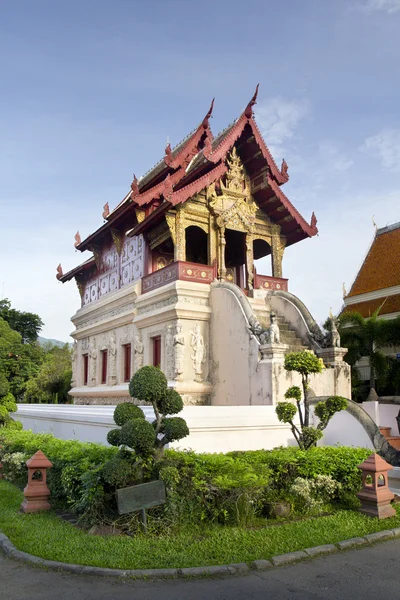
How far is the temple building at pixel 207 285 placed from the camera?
12.4 m

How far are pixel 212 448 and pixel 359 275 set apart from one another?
15726 mm

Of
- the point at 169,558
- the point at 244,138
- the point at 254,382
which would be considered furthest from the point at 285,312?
the point at 169,558

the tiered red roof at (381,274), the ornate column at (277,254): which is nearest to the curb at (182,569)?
the ornate column at (277,254)

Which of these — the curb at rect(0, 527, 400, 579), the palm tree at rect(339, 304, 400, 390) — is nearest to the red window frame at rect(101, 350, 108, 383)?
the palm tree at rect(339, 304, 400, 390)

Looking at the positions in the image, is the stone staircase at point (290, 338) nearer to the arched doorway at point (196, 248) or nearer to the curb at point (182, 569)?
the arched doorway at point (196, 248)

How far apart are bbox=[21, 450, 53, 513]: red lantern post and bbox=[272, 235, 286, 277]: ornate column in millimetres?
10198

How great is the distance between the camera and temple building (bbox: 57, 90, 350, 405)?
12.4 metres

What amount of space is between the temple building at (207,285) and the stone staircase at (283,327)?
0.04m

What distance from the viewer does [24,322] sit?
1751 inches

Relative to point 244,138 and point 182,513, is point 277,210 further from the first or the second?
point 182,513

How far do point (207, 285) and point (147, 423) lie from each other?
8.07 m

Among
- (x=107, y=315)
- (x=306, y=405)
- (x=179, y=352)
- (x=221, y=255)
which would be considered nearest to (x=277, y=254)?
(x=221, y=255)

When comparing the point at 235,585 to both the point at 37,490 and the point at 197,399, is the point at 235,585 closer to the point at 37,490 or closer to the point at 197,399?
the point at 37,490

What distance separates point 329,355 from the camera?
1227 centimetres
